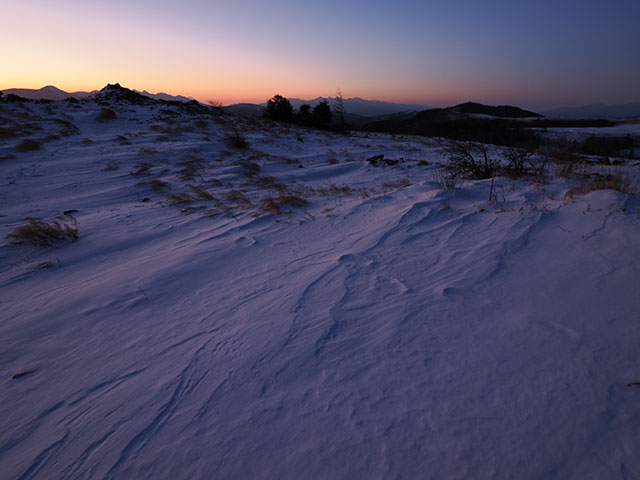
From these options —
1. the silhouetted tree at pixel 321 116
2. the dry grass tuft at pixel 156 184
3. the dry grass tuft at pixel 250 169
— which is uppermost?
the silhouetted tree at pixel 321 116

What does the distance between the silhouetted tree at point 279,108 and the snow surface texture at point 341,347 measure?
92.3 ft

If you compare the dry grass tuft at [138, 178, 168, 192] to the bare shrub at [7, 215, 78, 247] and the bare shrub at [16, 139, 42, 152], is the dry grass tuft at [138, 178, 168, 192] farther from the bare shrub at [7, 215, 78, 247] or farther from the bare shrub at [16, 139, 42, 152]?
the bare shrub at [16, 139, 42, 152]

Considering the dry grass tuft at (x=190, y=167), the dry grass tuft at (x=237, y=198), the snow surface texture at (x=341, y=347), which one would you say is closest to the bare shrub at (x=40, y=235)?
the snow surface texture at (x=341, y=347)

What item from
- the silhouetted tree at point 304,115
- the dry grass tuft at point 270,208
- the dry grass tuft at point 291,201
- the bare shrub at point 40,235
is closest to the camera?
the bare shrub at point 40,235

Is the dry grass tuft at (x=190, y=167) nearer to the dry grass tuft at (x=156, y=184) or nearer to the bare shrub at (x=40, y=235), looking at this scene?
the dry grass tuft at (x=156, y=184)

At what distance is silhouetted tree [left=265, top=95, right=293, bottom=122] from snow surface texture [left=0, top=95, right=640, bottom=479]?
2813 centimetres

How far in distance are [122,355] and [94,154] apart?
37.9 feet

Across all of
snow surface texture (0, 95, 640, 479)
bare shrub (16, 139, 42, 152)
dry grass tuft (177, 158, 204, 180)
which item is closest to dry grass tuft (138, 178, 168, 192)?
dry grass tuft (177, 158, 204, 180)

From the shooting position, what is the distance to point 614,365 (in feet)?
4.16

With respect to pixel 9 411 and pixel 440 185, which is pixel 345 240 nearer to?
pixel 440 185

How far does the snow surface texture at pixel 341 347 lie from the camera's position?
109 cm

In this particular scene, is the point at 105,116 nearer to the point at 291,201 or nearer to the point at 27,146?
the point at 27,146

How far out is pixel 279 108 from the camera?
28594 mm

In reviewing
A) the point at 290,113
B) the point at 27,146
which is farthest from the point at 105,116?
the point at 290,113
